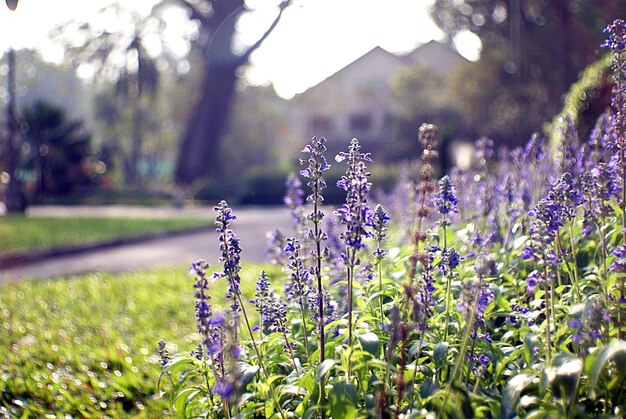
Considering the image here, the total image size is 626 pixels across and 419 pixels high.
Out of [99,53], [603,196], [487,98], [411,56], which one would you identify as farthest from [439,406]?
[411,56]

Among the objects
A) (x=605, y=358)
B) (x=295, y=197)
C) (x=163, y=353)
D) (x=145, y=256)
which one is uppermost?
(x=295, y=197)

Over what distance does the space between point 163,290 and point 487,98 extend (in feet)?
91.1

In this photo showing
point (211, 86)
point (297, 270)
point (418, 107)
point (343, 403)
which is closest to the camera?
point (343, 403)

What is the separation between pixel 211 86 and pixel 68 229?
16.9 metres

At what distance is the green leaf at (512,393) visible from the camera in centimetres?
228

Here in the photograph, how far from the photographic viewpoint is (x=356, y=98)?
47.1 m

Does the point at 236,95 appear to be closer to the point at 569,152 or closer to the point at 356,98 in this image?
the point at 356,98

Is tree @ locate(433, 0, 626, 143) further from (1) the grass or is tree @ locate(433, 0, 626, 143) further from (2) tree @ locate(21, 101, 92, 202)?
(1) the grass

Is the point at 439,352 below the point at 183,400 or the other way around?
the other way around

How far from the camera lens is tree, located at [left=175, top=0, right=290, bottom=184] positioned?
95.4 ft

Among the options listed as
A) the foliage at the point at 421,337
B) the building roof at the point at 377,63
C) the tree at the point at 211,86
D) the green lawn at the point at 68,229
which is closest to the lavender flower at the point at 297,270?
the foliage at the point at 421,337

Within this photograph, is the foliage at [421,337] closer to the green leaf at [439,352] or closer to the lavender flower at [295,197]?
the green leaf at [439,352]

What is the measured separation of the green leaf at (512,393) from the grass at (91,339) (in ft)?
7.35

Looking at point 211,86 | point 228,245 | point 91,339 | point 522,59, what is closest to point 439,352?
point 228,245
